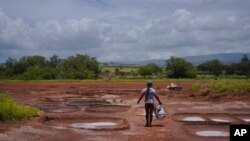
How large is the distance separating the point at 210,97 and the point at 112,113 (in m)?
11.7

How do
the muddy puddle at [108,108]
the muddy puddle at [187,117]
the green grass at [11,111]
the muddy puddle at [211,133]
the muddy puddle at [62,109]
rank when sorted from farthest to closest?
the muddy puddle at [108,108] < the muddy puddle at [62,109] < the muddy puddle at [187,117] < the green grass at [11,111] < the muddy puddle at [211,133]

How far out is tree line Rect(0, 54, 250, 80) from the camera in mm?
74419

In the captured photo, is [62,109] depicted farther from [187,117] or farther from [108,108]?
[187,117]

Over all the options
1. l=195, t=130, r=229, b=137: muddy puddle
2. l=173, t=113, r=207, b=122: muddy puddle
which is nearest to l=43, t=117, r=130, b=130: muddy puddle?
l=173, t=113, r=207, b=122: muddy puddle

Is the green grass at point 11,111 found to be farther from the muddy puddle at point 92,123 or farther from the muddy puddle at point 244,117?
the muddy puddle at point 244,117

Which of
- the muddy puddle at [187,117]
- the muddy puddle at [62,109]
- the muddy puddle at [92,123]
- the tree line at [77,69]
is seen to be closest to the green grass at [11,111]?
the muddy puddle at [92,123]

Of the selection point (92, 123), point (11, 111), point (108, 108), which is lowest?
point (92, 123)

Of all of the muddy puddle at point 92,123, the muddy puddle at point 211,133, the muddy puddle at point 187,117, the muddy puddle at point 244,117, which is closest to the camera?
the muddy puddle at point 211,133

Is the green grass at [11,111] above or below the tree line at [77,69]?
below

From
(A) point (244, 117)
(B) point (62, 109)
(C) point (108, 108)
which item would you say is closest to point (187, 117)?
(A) point (244, 117)

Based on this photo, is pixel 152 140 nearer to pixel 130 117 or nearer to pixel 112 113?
pixel 130 117

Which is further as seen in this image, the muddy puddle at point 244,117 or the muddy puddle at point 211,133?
the muddy puddle at point 244,117

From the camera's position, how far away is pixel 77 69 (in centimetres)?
7900

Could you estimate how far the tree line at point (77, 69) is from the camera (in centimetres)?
7442
